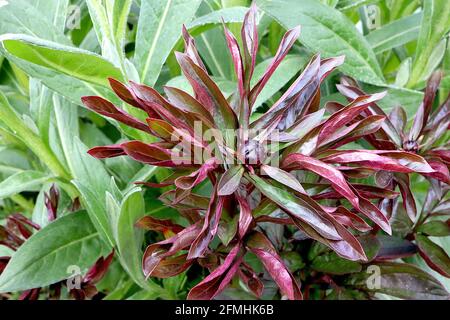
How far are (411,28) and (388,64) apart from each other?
123mm

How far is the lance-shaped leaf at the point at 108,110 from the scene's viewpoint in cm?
49

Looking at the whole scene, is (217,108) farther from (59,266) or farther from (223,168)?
(59,266)

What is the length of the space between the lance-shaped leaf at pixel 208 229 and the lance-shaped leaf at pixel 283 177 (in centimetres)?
4

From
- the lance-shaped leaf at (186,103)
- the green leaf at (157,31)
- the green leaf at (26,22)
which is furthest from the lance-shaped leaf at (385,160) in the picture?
the green leaf at (26,22)

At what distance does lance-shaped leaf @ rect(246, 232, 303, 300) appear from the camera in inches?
18.3

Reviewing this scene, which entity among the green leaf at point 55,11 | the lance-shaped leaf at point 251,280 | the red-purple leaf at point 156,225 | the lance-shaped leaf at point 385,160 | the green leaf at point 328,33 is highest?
the green leaf at point 55,11

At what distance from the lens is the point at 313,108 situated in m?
0.54

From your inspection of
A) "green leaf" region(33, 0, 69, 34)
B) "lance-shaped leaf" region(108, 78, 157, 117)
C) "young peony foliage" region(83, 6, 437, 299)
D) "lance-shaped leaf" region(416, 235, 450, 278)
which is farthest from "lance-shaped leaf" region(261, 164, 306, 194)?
"green leaf" region(33, 0, 69, 34)

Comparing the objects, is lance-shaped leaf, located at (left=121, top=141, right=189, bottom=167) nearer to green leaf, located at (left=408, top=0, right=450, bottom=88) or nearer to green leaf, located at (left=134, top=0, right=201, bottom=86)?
green leaf, located at (left=134, top=0, right=201, bottom=86)

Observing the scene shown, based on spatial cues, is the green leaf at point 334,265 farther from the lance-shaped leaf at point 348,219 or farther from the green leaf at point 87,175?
the green leaf at point 87,175
